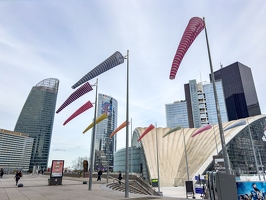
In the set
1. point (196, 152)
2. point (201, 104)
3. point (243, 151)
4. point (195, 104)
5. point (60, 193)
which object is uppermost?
point (195, 104)

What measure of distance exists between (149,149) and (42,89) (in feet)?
463

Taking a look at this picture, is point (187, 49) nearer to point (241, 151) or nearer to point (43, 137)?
point (241, 151)

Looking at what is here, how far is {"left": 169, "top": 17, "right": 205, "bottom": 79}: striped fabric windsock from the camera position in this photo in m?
10.2

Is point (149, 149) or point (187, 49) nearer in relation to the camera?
point (187, 49)

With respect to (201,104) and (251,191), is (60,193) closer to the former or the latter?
(251,191)

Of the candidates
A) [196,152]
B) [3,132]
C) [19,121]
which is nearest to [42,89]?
[19,121]

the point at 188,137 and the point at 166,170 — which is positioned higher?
the point at 188,137

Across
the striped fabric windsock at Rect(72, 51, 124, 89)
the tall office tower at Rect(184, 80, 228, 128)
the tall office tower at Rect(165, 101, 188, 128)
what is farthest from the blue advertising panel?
the tall office tower at Rect(165, 101, 188, 128)

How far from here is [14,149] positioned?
148875mm

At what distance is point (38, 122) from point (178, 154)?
146 meters

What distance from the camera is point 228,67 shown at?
18888cm

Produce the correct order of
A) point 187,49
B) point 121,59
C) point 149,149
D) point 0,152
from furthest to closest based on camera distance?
1. point 0,152
2. point 149,149
3. point 121,59
4. point 187,49

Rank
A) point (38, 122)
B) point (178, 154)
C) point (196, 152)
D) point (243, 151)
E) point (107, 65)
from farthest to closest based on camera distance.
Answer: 1. point (38, 122)
2. point (243, 151)
3. point (178, 154)
4. point (196, 152)
5. point (107, 65)

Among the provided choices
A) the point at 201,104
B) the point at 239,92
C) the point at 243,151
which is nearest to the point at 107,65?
the point at 243,151
